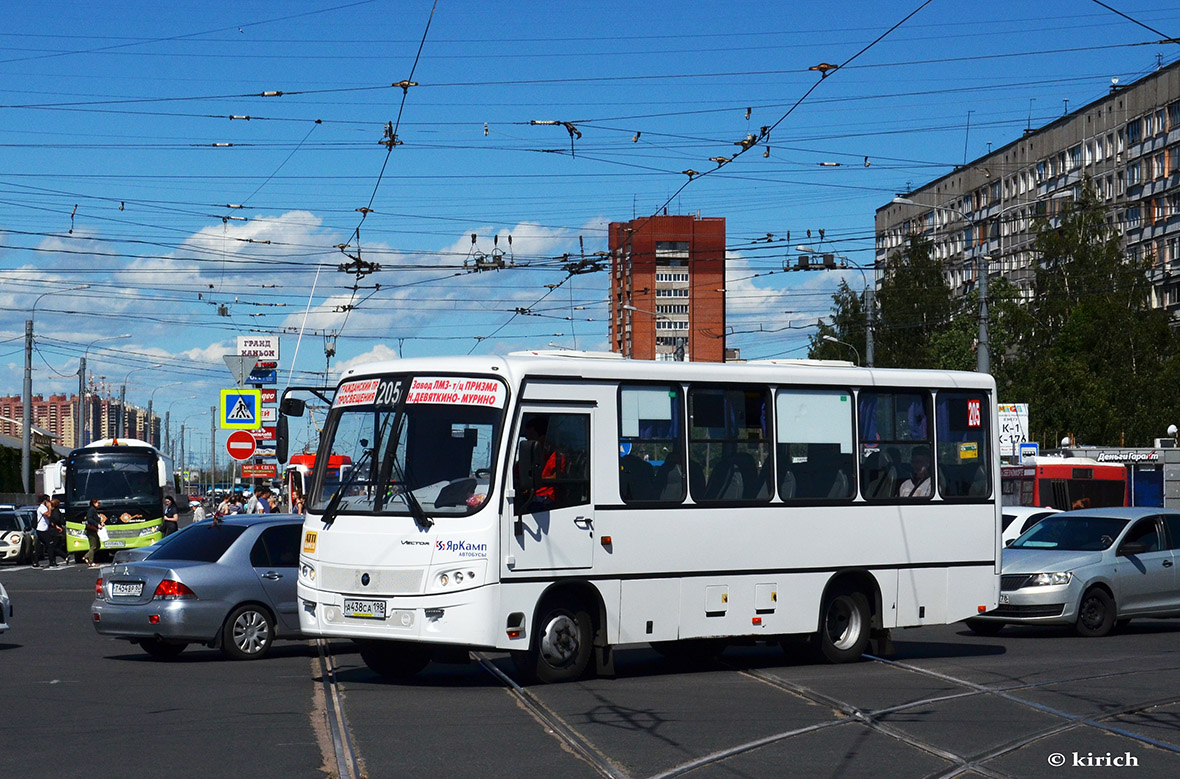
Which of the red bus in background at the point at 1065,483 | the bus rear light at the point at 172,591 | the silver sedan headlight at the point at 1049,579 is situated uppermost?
the red bus in background at the point at 1065,483

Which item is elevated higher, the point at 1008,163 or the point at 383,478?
the point at 1008,163

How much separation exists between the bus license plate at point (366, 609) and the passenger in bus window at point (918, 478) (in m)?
5.82

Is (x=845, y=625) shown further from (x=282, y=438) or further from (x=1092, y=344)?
(x=1092, y=344)

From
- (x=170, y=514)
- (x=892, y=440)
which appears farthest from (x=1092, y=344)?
(x=892, y=440)

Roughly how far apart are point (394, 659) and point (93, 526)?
30.2 meters

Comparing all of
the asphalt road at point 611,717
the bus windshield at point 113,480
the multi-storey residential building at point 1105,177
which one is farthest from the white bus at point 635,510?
the multi-storey residential building at point 1105,177

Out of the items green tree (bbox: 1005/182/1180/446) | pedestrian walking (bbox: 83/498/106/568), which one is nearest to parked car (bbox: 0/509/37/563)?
pedestrian walking (bbox: 83/498/106/568)

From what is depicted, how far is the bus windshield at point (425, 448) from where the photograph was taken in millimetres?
13117

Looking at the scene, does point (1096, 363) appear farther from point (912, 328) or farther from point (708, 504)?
point (708, 504)

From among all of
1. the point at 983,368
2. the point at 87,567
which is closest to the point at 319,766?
the point at 983,368

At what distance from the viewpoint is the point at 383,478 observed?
13.3 metres

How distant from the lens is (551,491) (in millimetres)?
13461

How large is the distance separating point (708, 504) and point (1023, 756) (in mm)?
5325

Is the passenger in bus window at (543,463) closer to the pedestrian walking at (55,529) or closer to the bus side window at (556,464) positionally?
the bus side window at (556,464)
